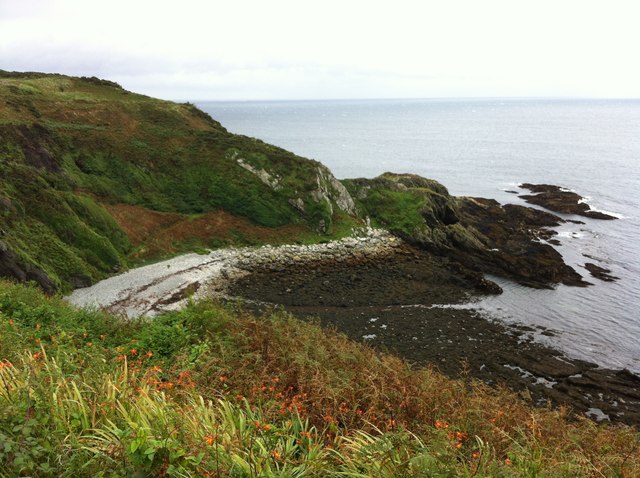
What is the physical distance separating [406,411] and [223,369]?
402 centimetres

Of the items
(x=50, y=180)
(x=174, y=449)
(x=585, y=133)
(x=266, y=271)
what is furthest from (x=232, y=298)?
(x=585, y=133)

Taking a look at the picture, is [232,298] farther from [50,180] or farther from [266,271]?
[50,180]

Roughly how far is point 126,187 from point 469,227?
129ft

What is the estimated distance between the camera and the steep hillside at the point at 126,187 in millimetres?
33781

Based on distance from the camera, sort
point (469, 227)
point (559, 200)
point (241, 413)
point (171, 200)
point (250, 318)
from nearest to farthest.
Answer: point (241, 413) < point (250, 318) < point (171, 200) < point (469, 227) < point (559, 200)

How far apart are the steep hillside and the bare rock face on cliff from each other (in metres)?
5.49

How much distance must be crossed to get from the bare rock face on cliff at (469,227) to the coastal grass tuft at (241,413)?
110 feet

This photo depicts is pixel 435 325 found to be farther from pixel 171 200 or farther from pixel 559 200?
pixel 559 200

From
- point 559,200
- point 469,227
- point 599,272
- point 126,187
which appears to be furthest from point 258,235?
point 559,200

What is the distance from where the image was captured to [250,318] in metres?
13.6

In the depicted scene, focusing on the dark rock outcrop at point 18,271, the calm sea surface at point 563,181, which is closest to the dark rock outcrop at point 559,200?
the calm sea surface at point 563,181

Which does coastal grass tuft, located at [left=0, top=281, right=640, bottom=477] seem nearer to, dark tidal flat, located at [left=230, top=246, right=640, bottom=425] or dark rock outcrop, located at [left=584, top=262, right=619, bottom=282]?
dark tidal flat, located at [left=230, top=246, right=640, bottom=425]

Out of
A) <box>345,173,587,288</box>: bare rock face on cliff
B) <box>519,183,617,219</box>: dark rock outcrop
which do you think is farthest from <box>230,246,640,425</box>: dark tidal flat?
<box>519,183,617,219</box>: dark rock outcrop

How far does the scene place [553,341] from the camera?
29578 mm
